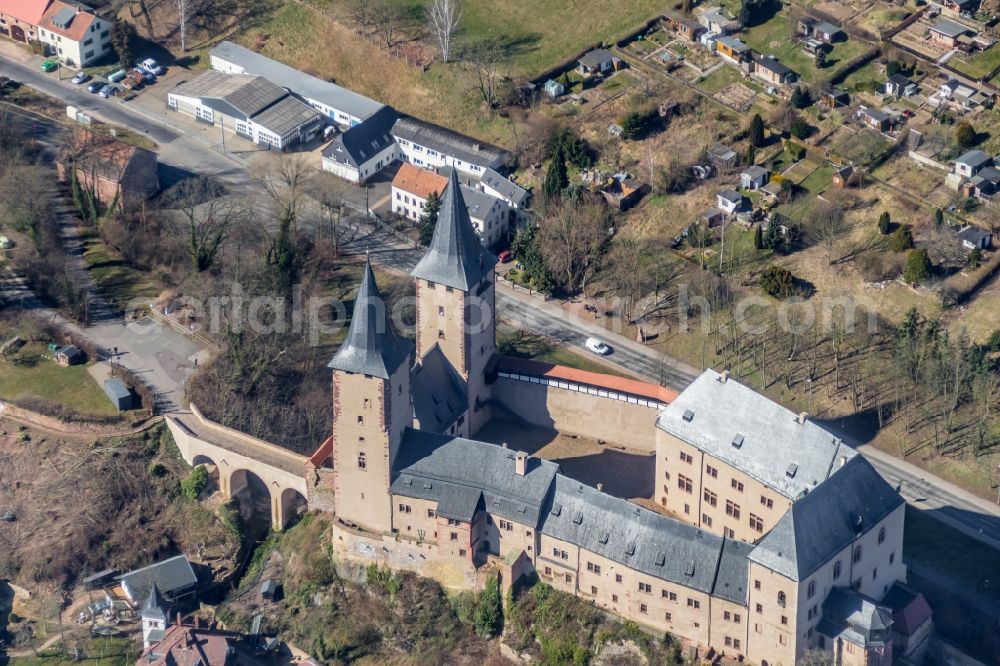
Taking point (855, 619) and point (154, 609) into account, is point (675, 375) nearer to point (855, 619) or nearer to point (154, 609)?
point (855, 619)

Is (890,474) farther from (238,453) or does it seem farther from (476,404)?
(238,453)

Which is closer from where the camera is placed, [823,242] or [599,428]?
[599,428]

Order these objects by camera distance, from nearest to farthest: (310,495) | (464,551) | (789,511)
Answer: (789,511), (464,551), (310,495)

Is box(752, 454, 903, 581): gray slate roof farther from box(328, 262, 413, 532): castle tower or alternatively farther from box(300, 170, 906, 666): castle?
box(328, 262, 413, 532): castle tower

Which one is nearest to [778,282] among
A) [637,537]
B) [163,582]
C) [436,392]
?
[436,392]

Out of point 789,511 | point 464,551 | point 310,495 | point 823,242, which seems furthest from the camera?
point 823,242

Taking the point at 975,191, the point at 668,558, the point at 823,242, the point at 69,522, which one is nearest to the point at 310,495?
the point at 69,522

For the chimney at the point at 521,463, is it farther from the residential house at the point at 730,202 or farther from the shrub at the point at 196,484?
the residential house at the point at 730,202

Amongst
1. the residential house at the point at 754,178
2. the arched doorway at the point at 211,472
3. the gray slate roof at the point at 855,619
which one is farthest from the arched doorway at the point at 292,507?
the residential house at the point at 754,178
